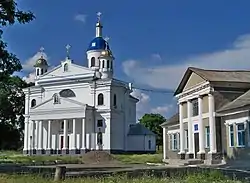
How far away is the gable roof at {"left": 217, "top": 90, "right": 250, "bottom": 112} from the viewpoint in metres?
31.2

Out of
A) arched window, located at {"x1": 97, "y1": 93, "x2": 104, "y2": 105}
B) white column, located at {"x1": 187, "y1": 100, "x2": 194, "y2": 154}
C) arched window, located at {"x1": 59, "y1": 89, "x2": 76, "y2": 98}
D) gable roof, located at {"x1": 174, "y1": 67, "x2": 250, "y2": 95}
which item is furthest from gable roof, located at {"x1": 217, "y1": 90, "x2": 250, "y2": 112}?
arched window, located at {"x1": 59, "y1": 89, "x2": 76, "y2": 98}

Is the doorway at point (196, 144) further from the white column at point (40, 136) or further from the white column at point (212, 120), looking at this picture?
the white column at point (40, 136)

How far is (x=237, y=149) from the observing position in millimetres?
32438

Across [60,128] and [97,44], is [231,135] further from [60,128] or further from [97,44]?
[97,44]

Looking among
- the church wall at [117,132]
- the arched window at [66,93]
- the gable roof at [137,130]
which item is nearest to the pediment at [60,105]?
the arched window at [66,93]

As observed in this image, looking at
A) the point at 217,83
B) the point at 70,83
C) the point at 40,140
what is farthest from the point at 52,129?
the point at 217,83

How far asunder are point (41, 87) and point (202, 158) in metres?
43.9

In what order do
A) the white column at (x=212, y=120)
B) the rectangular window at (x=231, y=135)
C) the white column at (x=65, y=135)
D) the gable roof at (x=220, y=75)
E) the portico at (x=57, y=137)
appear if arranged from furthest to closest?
the white column at (x=65, y=135) → the portico at (x=57, y=137) → the gable roof at (x=220, y=75) → the white column at (x=212, y=120) → the rectangular window at (x=231, y=135)

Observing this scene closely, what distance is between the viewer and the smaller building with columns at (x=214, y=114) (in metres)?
32.1

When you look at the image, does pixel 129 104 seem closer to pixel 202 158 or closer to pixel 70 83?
pixel 70 83

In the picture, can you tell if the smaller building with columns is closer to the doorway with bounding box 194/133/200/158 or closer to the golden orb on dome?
the doorway with bounding box 194/133/200/158

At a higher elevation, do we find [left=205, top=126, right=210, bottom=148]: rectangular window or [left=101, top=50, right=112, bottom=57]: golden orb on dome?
[left=101, top=50, right=112, bottom=57]: golden orb on dome

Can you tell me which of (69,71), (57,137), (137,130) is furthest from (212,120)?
(69,71)

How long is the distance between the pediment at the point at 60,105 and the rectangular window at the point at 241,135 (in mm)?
36764
